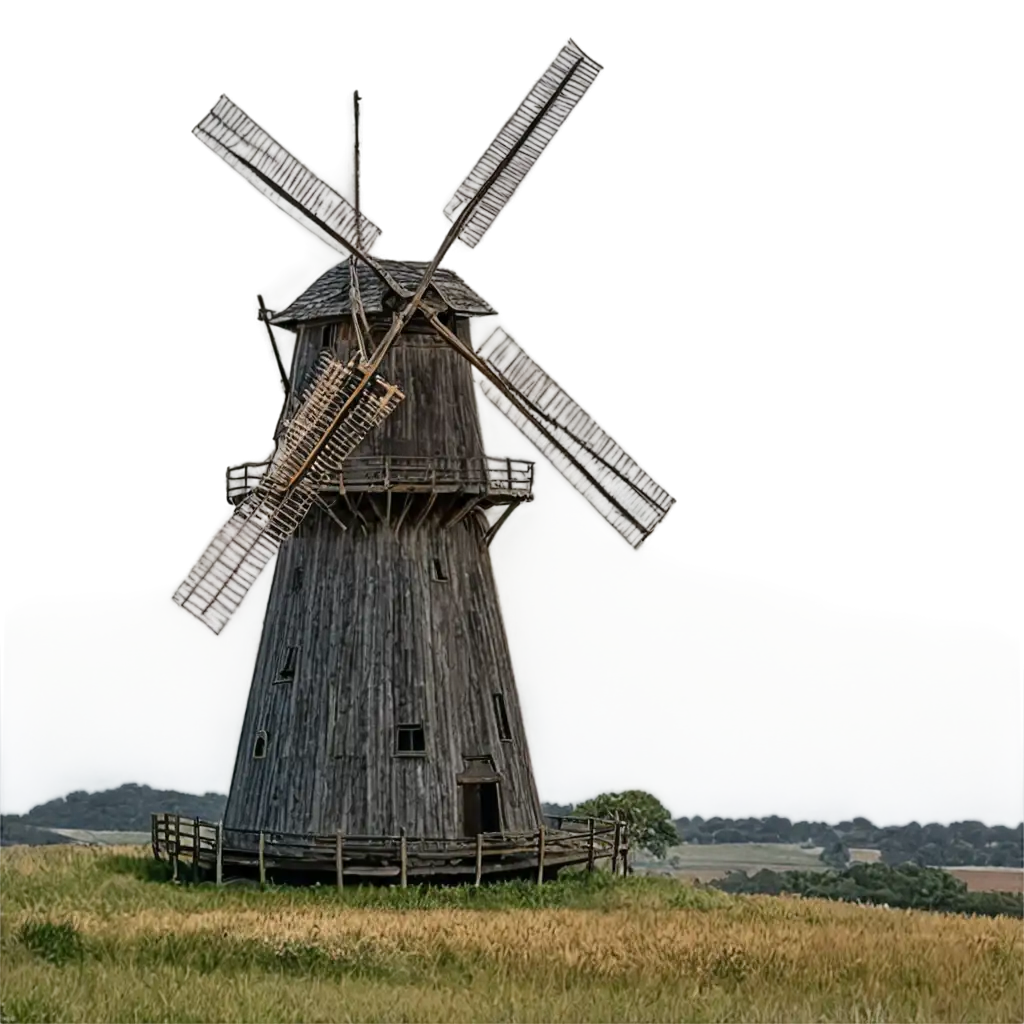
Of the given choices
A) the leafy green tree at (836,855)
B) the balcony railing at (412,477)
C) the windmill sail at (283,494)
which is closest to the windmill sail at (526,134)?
the windmill sail at (283,494)

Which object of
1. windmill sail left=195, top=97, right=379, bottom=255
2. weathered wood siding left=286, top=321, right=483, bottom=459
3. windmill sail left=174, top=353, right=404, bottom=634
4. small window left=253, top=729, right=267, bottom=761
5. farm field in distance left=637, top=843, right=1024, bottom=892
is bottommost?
farm field in distance left=637, top=843, right=1024, bottom=892

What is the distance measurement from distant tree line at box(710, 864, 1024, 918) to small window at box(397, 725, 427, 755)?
5.49 metres

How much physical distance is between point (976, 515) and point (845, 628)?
2.30 m

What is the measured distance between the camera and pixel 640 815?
33.3m

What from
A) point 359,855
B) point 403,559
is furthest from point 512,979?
point 403,559

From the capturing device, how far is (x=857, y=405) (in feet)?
101

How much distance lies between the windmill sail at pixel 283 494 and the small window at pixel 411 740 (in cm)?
285

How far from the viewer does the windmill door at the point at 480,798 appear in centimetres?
3125

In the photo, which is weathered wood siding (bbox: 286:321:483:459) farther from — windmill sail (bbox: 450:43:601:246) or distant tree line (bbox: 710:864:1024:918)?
distant tree line (bbox: 710:864:1024:918)

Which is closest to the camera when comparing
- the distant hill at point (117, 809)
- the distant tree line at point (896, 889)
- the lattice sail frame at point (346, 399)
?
the lattice sail frame at point (346, 399)

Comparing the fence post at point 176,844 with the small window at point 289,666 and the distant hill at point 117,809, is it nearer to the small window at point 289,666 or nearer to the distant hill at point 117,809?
the distant hill at point 117,809

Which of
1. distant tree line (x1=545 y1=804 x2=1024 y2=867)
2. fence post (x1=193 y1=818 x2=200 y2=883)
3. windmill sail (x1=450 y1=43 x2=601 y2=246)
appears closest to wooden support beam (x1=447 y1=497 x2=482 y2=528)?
windmill sail (x1=450 y1=43 x2=601 y2=246)

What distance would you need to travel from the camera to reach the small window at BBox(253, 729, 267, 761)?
31703 millimetres

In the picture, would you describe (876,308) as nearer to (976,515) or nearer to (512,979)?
(976,515)
